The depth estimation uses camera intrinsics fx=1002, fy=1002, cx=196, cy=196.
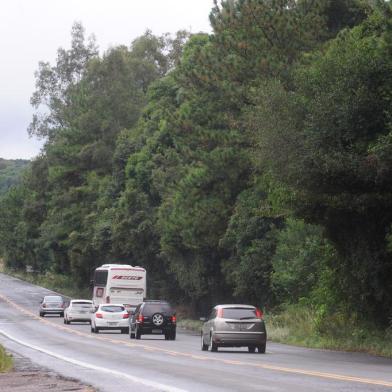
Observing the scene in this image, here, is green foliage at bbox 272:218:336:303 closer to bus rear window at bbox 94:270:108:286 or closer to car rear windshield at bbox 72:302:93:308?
bus rear window at bbox 94:270:108:286

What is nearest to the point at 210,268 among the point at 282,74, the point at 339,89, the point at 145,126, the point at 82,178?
the point at 282,74

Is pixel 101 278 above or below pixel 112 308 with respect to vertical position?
above

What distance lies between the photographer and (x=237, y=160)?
173ft

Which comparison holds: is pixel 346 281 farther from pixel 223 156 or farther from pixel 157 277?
pixel 157 277

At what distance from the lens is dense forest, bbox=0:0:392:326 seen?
30.1 metres

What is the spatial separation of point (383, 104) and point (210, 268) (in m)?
31.0

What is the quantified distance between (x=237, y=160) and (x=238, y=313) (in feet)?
72.8

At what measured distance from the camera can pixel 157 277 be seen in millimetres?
74812

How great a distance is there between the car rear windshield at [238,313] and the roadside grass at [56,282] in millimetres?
65798

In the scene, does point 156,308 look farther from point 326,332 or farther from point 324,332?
point 326,332

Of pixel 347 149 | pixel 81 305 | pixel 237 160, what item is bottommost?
pixel 81 305

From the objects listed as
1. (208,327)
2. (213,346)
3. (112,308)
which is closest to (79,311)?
(112,308)

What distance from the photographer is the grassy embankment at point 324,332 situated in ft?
105

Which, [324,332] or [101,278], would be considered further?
[101,278]
